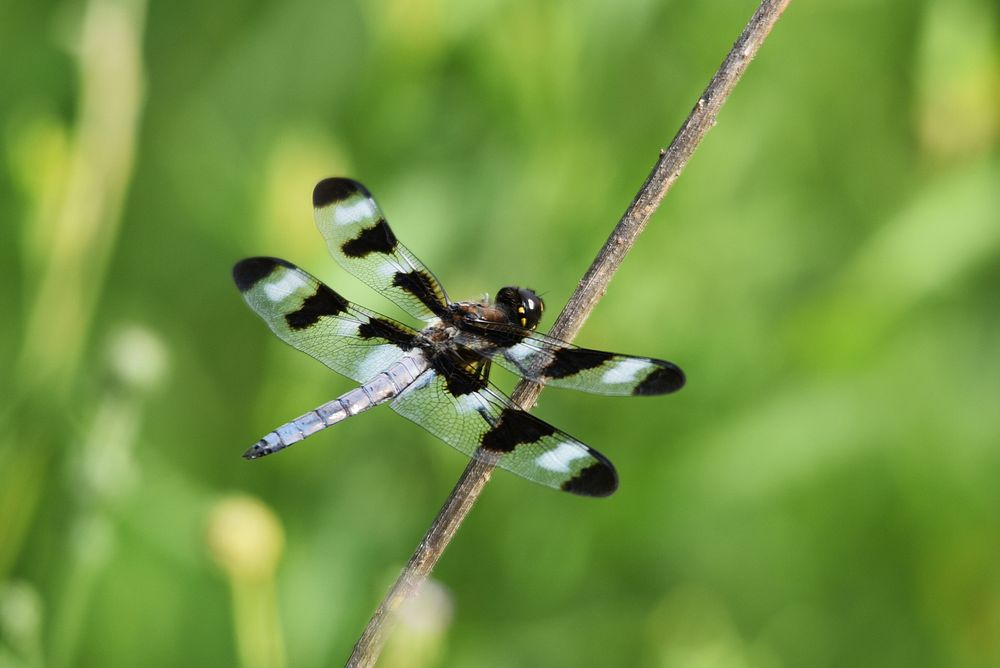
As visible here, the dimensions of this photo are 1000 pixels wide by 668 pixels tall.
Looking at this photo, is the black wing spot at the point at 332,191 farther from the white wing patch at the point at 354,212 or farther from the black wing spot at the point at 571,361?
the black wing spot at the point at 571,361

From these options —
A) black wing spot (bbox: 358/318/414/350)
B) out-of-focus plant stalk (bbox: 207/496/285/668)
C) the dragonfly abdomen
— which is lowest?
out-of-focus plant stalk (bbox: 207/496/285/668)

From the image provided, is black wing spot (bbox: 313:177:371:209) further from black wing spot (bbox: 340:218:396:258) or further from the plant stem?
the plant stem

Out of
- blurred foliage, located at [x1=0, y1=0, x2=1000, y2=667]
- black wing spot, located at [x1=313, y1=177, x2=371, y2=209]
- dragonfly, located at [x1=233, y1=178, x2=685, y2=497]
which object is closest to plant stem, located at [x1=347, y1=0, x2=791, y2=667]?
dragonfly, located at [x1=233, y1=178, x2=685, y2=497]

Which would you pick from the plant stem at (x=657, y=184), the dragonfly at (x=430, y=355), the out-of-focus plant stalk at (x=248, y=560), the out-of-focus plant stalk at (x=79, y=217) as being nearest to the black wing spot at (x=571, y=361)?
the dragonfly at (x=430, y=355)

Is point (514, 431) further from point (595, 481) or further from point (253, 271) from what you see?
point (253, 271)

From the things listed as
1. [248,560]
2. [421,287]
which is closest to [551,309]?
[421,287]

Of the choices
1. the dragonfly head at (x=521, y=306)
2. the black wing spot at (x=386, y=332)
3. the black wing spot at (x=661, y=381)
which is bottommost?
the black wing spot at (x=386, y=332)
